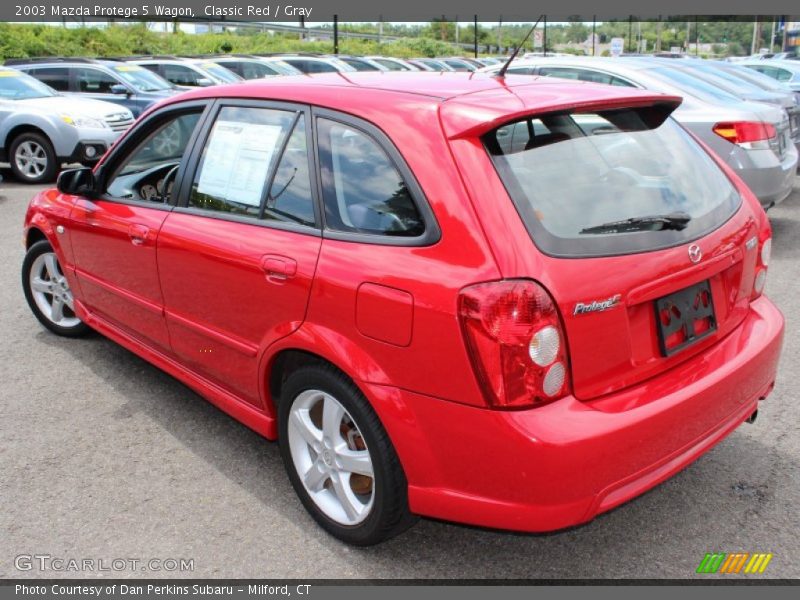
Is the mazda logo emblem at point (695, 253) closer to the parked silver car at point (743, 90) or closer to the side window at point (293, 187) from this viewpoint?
the side window at point (293, 187)

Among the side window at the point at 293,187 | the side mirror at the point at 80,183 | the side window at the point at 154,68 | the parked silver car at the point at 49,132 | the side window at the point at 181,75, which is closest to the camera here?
the side window at the point at 293,187

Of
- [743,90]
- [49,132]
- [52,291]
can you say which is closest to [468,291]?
[52,291]

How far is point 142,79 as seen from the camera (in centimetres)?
1515

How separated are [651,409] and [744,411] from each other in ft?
2.22

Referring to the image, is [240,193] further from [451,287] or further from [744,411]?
[744,411]

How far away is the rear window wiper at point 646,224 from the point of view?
8.85 feet

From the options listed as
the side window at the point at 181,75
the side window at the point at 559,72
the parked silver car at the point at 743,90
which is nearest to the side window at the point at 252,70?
the side window at the point at 181,75

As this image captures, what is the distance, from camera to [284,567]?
299 centimetres

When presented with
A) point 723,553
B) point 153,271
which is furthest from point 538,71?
point 723,553

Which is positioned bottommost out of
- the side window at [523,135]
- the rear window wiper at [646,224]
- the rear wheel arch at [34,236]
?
the rear wheel arch at [34,236]

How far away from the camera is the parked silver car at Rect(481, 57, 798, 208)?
282 inches

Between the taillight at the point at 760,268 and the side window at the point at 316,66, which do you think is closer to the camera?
the taillight at the point at 760,268

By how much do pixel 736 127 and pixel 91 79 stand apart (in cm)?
1155

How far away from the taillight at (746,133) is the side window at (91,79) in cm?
1118
